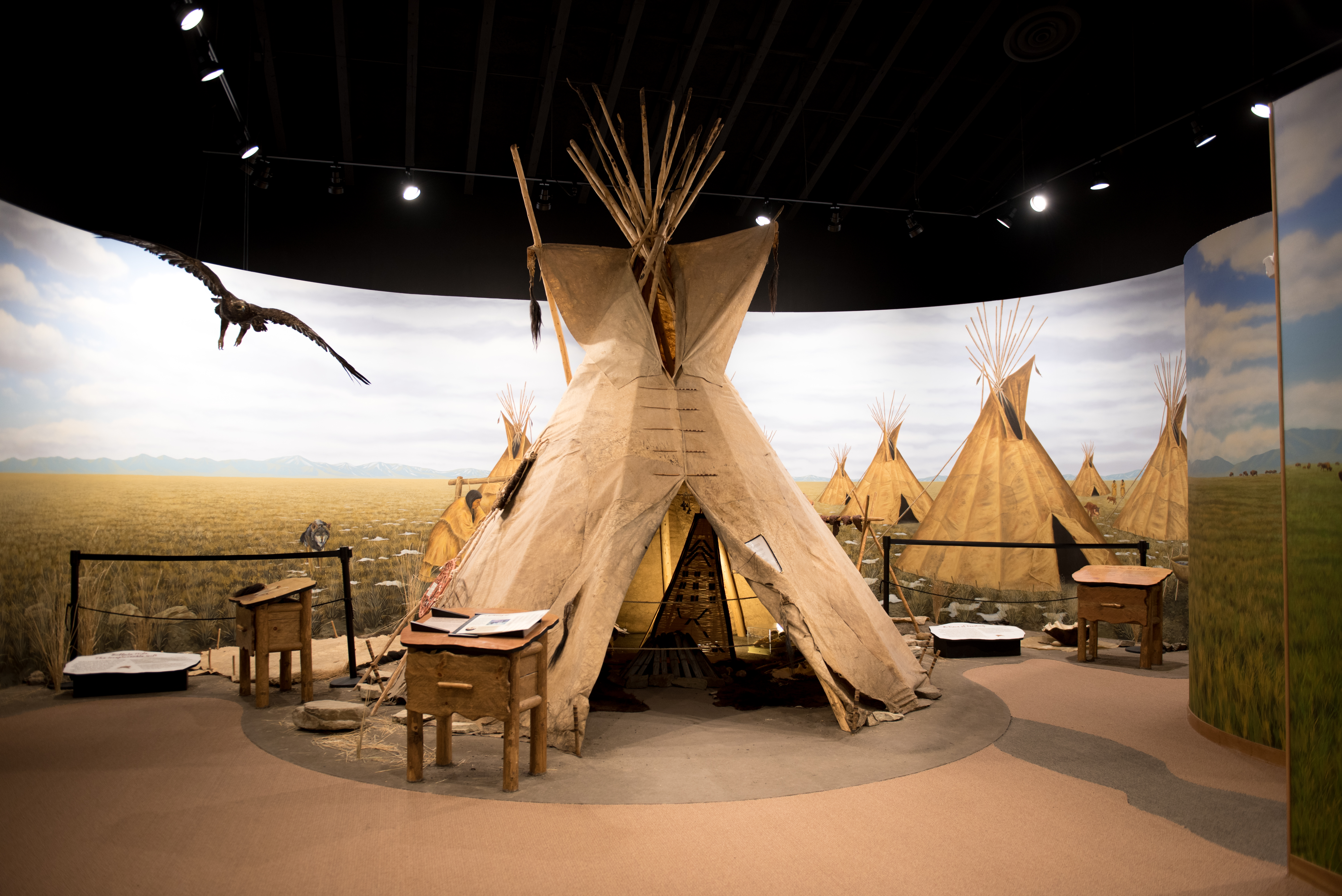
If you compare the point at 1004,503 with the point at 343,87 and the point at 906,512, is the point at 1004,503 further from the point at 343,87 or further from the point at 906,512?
the point at 343,87

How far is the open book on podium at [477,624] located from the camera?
3000 millimetres

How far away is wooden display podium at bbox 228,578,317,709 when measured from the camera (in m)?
4.19

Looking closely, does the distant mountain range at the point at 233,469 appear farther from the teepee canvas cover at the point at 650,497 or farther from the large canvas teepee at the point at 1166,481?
the large canvas teepee at the point at 1166,481

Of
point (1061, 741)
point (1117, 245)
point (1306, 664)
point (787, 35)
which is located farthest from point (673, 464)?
point (1117, 245)

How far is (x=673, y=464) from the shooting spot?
165 inches

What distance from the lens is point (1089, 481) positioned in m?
7.29

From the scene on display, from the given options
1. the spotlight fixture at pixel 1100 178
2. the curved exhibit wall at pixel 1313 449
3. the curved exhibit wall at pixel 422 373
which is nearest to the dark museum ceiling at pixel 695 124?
the spotlight fixture at pixel 1100 178

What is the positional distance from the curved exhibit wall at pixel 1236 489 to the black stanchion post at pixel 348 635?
4692mm

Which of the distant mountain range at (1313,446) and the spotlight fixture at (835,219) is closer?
the distant mountain range at (1313,446)

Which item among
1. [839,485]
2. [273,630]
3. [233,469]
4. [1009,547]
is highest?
[233,469]

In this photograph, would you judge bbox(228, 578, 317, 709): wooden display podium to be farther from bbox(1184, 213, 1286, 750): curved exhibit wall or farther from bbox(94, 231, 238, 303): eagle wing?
bbox(1184, 213, 1286, 750): curved exhibit wall

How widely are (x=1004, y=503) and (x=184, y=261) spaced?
6785 millimetres

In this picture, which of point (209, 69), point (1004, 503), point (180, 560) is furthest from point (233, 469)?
point (1004, 503)

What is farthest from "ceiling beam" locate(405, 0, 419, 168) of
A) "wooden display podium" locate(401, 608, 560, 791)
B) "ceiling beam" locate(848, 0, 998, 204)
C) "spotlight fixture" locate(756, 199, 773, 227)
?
"wooden display podium" locate(401, 608, 560, 791)
